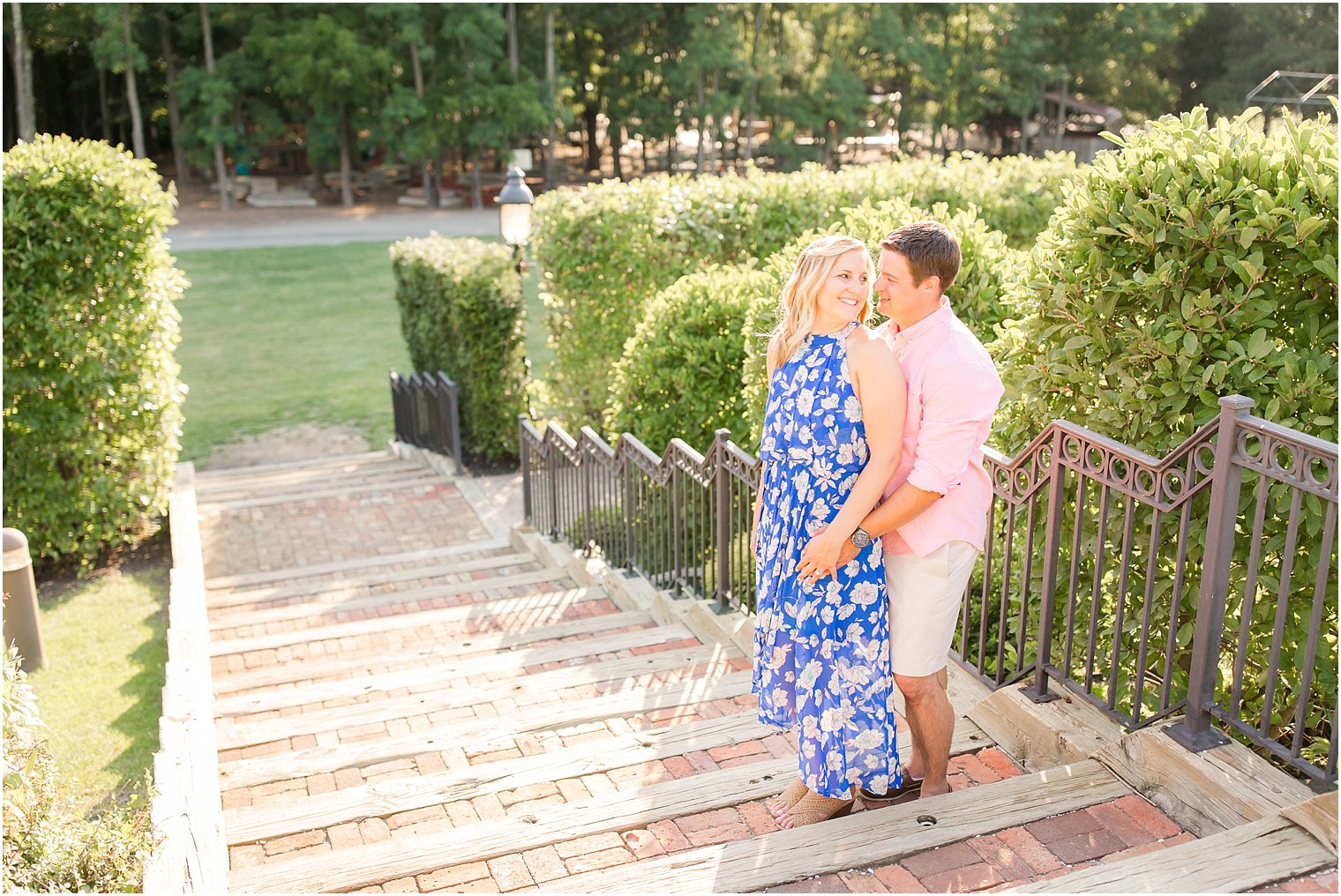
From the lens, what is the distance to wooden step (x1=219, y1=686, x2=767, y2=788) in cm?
388

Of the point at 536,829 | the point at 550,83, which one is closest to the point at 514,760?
the point at 536,829

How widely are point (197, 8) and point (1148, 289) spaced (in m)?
35.3

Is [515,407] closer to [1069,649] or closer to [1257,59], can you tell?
[1069,649]

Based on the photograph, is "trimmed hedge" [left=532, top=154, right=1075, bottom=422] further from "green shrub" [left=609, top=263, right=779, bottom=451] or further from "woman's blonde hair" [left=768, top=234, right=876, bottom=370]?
"woman's blonde hair" [left=768, top=234, right=876, bottom=370]

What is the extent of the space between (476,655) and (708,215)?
581 centimetres

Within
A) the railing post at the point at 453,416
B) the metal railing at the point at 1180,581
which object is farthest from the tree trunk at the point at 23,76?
the metal railing at the point at 1180,581

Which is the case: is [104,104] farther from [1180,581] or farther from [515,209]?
[1180,581]

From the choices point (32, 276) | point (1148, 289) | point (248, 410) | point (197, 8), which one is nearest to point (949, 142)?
point (197, 8)

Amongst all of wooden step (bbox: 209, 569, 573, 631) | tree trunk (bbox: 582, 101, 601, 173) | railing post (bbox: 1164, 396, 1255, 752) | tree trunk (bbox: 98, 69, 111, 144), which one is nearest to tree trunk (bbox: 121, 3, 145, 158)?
tree trunk (bbox: 98, 69, 111, 144)

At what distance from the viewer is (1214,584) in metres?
3.01

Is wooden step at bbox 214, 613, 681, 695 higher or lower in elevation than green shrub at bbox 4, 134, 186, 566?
lower

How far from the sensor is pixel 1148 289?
11.0 feet

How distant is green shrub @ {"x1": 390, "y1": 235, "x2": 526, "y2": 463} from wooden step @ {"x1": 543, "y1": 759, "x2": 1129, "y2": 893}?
9.60 metres

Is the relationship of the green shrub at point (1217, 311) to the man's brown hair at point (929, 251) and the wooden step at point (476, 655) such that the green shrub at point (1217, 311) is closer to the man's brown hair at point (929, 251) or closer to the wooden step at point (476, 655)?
the man's brown hair at point (929, 251)
